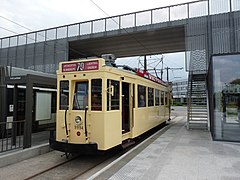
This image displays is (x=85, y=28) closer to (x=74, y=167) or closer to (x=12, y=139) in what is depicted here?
(x=12, y=139)

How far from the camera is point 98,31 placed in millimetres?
16172

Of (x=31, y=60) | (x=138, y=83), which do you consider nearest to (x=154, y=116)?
(x=138, y=83)

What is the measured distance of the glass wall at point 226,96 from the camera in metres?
8.27

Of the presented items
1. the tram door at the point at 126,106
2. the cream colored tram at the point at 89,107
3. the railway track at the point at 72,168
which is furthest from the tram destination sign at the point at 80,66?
the railway track at the point at 72,168

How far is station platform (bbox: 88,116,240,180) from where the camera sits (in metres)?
4.54

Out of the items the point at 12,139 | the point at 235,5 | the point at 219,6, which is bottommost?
the point at 12,139

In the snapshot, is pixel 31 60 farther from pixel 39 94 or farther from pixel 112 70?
pixel 112 70

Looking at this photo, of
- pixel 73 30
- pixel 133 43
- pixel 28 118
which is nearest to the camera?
pixel 28 118

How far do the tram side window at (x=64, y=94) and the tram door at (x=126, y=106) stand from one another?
1.88 metres

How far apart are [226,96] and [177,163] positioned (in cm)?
452

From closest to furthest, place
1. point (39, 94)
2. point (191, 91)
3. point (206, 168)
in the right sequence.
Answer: point (206, 168) → point (39, 94) → point (191, 91)

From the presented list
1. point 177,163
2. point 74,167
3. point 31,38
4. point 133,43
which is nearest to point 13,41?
point 31,38

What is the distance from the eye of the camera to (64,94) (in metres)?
6.12

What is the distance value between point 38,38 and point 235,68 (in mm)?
16726
